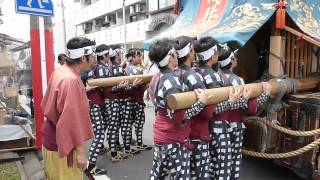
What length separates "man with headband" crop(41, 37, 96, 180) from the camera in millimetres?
2836

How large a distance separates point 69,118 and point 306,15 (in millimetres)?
3491

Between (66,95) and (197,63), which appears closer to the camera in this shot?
(66,95)

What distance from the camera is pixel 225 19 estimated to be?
16.1ft

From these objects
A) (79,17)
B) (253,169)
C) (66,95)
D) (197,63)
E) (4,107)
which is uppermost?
(79,17)

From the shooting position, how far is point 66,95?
2.83 m

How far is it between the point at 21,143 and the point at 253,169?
3855mm

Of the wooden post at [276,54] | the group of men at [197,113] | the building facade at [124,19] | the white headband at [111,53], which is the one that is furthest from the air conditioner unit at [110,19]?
the group of men at [197,113]

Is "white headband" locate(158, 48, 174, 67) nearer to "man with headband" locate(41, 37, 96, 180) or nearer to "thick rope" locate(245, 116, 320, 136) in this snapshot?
"man with headband" locate(41, 37, 96, 180)

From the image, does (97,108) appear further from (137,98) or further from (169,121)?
(169,121)

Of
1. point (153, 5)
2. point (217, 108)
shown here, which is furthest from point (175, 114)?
point (153, 5)

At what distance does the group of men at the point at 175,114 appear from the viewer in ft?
9.48

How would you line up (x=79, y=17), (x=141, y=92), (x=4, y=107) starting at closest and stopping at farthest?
(x=141, y=92) → (x=4, y=107) → (x=79, y=17)

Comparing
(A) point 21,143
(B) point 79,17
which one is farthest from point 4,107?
(B) point 79,17

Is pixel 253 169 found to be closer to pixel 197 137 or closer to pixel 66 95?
pixel 197 137
